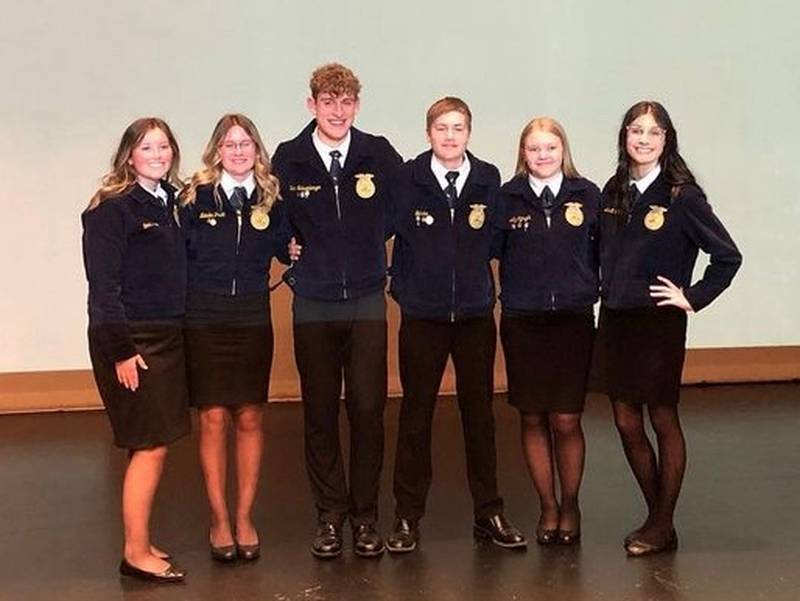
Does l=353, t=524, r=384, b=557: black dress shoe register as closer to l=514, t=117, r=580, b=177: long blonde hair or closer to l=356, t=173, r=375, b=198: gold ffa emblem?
l=356, t=173, r=375, b=198: gold ffa emblem

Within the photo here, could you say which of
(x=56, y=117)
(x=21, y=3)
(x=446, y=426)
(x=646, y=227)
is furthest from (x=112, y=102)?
(x=646, y=227)

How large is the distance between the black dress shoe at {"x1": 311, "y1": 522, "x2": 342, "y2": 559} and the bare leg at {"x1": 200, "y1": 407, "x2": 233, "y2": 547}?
272 millimetres

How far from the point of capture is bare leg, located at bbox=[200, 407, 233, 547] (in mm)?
3107

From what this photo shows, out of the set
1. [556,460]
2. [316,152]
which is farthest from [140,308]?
[556,460]

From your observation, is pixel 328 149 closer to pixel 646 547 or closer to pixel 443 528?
pixel 443 528

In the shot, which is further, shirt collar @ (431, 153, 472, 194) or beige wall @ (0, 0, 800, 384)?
beige wall @ (0, 0, 800, 384)

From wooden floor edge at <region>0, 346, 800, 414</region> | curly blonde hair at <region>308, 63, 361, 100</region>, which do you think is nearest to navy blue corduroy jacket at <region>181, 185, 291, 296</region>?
curly blonde hair at <region>308, 63, 361, 100</region>

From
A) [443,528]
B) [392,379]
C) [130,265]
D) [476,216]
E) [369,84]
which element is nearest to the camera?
[130,265]

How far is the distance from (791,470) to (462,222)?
1.92m

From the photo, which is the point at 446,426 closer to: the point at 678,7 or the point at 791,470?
the point at 791,470

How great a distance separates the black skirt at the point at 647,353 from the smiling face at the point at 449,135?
2.25 feet

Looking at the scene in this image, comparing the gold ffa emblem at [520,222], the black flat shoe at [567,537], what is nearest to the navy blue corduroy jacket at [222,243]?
the gold ffa emblem at [520,222]

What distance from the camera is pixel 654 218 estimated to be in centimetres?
305

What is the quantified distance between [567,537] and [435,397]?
2.03ft
